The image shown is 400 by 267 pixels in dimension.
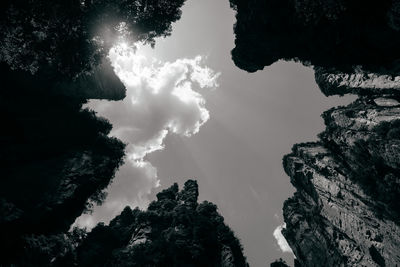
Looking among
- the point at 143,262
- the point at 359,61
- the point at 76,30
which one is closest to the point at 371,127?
the point at 359,61

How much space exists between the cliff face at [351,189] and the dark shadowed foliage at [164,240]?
13910 mm

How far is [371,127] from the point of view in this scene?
34500 mm

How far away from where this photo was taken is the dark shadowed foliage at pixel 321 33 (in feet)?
74.6

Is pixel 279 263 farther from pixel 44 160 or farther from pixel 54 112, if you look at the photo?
pixel 54 112

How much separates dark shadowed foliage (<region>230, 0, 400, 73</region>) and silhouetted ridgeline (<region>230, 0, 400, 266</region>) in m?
0.09

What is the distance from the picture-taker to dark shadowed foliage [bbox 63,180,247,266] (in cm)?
3098

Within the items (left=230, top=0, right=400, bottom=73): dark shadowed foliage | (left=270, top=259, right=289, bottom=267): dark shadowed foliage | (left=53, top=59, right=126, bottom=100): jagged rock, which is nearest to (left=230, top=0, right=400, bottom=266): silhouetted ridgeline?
(left=230, top=0, right=400, bottom=73): dark shadowed foliage

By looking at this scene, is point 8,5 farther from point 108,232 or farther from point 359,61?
point 359,61

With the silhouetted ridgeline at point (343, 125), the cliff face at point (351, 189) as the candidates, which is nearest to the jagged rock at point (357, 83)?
the silhouetted ridgeline at point (343, 125)

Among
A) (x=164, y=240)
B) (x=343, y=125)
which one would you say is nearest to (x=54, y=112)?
(x=164, y=240)

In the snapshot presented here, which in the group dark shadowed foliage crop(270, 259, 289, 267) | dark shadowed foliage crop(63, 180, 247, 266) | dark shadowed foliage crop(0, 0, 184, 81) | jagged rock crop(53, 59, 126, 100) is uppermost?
jagged rock crop(53, 59, 126, 100)

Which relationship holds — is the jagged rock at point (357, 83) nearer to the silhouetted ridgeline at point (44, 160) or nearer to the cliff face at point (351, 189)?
the cliff face at point (351, 189)

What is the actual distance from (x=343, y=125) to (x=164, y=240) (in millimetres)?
30520

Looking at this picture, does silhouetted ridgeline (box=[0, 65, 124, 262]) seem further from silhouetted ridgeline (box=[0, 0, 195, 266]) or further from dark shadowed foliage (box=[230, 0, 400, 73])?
dark shadowed foliage (box=[230, 0, 400, 73])
